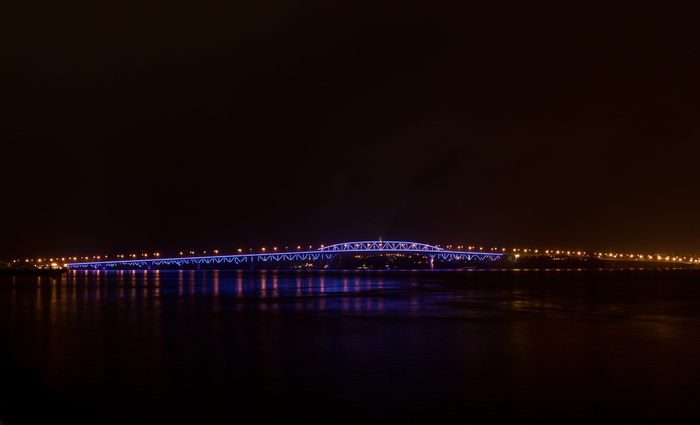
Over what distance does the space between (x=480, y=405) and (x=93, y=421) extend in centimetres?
513

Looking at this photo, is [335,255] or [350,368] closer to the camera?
[350,368]

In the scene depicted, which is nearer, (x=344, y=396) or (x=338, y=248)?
(x=344, y=396)

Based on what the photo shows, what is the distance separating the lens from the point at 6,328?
1853 cm

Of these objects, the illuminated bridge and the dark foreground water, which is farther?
the illuminated bridge

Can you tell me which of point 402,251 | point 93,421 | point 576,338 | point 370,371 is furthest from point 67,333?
point 402,251

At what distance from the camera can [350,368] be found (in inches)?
467

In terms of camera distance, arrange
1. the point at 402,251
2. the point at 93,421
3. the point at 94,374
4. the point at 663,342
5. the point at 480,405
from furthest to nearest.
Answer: the point at 402,251 → the point at 663,342 → the point at 94,374 → the point at 480,405 → the point at 93,421

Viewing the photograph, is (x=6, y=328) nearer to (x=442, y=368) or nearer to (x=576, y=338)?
(x=442, y=368)

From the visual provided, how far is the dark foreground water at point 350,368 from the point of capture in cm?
877

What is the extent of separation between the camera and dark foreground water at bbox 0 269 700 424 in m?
8.77

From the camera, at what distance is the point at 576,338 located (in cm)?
1573

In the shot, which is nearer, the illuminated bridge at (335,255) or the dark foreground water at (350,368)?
the dark foreground water at (350,368)

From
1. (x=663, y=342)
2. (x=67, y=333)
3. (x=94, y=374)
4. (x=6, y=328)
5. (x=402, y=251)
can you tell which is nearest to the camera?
(x=94, y=374)

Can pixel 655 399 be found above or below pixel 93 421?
below
